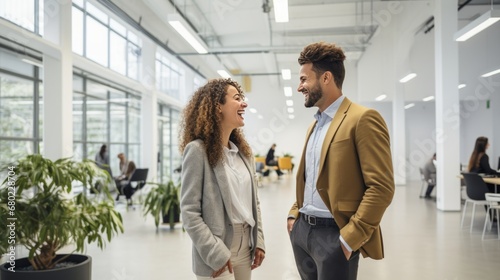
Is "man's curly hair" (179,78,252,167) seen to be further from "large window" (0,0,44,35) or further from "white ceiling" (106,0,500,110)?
"white ceiling" (106,0,500,110)

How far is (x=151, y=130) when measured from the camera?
10.8 meters

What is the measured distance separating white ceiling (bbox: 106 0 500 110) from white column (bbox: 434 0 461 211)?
1.20m

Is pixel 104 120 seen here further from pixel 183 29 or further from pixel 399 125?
pixel 399 125

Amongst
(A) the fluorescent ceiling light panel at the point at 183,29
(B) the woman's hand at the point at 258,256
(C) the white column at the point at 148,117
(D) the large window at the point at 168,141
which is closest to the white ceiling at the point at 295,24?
(C) the white column at the point at 148,117

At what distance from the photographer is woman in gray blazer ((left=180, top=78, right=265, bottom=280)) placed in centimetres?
164

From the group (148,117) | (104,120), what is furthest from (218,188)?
(148,117)

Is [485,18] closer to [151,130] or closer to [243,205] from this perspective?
[243,205]

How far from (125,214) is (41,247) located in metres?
5.02

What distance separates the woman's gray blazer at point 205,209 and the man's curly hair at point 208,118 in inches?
1.6

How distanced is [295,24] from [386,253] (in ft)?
27.7

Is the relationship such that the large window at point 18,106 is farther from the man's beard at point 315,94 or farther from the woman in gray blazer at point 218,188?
the man's beard at point 315,94

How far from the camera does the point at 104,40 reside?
29.8ft

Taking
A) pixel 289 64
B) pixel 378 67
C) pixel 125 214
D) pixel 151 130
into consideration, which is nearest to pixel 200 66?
pixel 289 64

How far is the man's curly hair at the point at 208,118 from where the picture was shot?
5.68 feet
